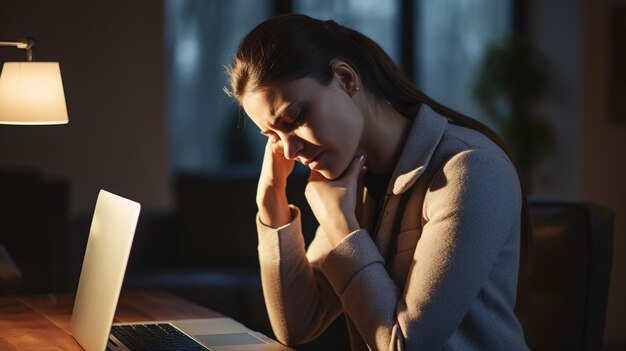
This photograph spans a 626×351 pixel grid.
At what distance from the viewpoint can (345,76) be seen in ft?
5.59

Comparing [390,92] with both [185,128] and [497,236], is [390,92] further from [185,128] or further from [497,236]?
[185,128]

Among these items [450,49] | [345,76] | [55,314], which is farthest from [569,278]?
[450,49]

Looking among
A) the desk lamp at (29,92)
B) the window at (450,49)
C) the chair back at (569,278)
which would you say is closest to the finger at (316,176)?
the chair back at (569,278)

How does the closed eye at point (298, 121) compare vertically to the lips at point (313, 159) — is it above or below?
above

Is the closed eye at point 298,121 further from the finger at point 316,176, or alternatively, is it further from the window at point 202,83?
the window at point 202,83

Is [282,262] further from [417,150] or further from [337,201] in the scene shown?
[417,150]

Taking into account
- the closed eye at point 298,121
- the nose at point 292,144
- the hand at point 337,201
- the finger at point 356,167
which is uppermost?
the closed eye at point 298,121

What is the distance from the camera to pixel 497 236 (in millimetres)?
1581

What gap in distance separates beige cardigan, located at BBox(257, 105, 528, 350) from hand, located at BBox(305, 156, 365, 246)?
1.8 inches

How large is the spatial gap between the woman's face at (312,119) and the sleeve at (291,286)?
219 mm

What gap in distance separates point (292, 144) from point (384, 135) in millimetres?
207

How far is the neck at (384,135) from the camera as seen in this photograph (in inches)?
70.0

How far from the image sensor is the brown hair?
164 centimetres

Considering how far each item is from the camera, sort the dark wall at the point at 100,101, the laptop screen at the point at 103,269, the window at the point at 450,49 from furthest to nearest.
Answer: the window at the point at 450,49, the dark wall at the point at 100,101, the laptop screen at the point at 103,269
